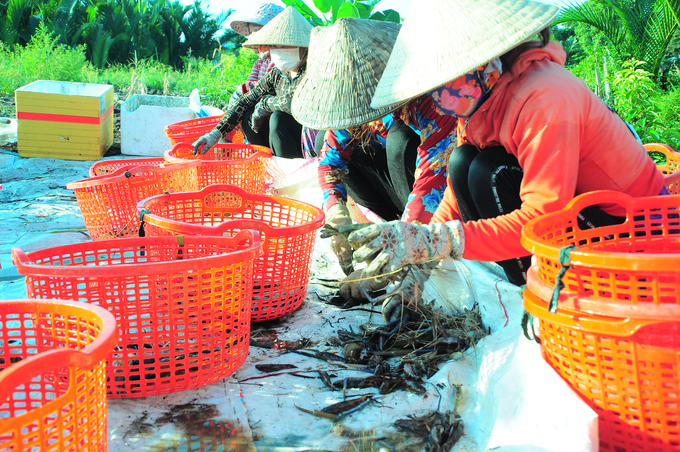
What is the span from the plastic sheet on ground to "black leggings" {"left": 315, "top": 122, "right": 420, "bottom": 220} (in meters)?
0.59

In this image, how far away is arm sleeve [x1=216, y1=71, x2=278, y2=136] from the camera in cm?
349

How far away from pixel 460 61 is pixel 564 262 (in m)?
0.67

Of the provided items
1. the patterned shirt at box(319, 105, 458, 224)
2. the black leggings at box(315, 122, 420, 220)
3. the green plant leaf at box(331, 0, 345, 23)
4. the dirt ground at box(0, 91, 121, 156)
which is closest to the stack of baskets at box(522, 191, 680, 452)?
the patterned shirt at box(319, 105, 458, 224)

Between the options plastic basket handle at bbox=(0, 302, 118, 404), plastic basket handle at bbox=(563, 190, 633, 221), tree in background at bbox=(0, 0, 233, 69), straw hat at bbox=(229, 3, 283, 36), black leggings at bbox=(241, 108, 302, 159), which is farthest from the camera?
tree in background at bbox=(0, 0, 233, 69)

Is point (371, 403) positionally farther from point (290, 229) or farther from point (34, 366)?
point (34, 366)

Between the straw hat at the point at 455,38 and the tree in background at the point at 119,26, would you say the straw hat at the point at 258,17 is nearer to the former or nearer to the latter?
the straw hat at the point at 455,38

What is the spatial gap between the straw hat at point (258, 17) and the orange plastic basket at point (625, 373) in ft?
12.6

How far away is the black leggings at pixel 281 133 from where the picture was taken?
372 centimetres

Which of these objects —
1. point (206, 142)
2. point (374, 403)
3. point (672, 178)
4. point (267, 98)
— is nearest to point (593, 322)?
point (374, 403)

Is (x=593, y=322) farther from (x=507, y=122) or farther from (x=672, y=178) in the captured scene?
(x=672, y=178)

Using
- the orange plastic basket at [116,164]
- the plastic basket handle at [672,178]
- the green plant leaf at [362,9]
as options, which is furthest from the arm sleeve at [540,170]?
the green plant leaf at [362,9]

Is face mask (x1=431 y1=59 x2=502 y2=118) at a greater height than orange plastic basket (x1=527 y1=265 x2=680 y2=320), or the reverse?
face mask (x1=431 y1=59 x2=502 y2=118)

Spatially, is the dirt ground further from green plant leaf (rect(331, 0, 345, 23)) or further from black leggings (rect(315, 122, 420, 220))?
black leggings (rect(315, 122, 420, 220))

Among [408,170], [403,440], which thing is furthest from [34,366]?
[408,170]
